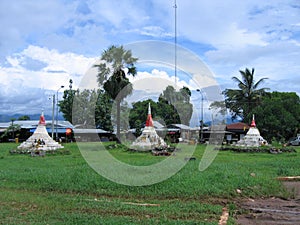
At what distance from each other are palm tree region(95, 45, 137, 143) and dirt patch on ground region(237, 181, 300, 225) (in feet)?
81.7

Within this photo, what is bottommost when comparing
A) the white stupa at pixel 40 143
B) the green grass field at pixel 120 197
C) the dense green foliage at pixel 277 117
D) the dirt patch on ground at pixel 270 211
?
the dirt patch on ground at pixel 270 211

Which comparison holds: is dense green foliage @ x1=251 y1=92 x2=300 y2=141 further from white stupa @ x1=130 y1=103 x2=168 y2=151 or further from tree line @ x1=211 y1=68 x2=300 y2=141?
white stupa @ x1=130 y1=103 x2=168 y2=151

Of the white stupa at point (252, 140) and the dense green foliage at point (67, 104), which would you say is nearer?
the white stupa at point (252, 140)

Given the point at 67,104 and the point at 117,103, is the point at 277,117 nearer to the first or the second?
the point at 117,103

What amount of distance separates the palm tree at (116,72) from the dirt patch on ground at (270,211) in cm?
2490

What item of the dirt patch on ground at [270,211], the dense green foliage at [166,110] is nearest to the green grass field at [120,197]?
the dirt patch on ground at [270,211]

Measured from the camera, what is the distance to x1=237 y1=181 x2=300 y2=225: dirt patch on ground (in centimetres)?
736

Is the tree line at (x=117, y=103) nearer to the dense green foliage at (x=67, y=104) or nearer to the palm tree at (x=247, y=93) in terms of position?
the dense green foliage at (x=67, y=104)

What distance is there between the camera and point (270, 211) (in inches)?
319

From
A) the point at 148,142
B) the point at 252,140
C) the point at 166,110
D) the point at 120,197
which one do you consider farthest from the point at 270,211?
the point at 166,110

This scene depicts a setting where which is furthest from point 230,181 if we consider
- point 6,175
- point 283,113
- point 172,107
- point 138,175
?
point 172,107

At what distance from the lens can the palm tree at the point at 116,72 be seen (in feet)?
110

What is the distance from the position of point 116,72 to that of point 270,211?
88.1ft

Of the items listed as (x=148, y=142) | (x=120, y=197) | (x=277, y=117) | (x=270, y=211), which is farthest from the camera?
(x=277, y=117)
